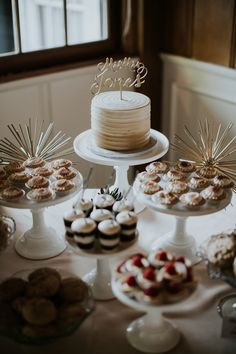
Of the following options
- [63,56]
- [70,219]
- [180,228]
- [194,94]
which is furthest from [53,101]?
[70,219]

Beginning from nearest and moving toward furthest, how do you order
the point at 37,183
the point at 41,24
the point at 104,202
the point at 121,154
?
the point at 104,202 < the point at 37,183 < the point at 121,154 < the point at 41,24

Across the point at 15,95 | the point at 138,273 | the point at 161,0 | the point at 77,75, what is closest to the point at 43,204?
the point at 138,273

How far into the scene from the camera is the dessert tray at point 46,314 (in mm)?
948

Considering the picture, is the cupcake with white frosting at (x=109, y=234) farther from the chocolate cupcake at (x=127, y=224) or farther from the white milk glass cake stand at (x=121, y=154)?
the white milk glass cake stand at (x=121, y=154)

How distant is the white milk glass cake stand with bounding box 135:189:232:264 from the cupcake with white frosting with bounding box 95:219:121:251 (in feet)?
0.60

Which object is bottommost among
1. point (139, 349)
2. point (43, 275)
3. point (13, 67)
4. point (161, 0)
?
point (139, 349)

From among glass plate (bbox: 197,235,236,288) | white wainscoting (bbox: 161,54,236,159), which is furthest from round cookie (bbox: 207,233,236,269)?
white wainscoting (bbox: 161,54,236,159)

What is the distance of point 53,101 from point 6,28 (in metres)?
0.36

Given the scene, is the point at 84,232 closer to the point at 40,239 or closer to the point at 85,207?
the point at 85,207

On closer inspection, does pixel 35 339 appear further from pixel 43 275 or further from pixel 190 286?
pixel 190 286

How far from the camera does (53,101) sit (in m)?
2.19

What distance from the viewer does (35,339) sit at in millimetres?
947

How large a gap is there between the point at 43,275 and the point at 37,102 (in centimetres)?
123

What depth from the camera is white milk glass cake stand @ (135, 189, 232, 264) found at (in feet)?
3.98
